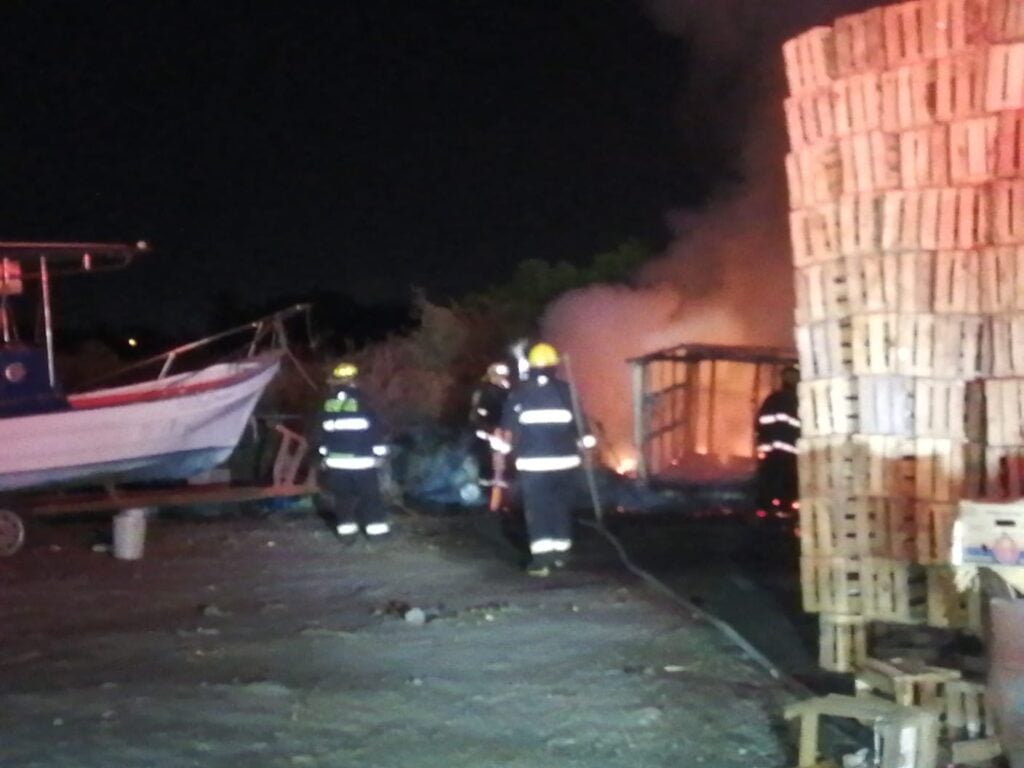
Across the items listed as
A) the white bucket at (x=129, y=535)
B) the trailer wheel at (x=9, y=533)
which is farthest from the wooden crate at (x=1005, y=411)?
the trailer wheel at (x=9, y=533)

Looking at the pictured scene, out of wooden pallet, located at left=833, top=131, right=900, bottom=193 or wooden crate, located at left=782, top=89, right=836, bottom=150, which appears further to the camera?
wooden crate, located at left=782, top=89, right=836, bottom=150

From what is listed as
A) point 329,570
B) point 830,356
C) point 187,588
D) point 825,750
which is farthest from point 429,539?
point 825,750

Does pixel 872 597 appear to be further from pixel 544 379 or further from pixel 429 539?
pixel 429 539

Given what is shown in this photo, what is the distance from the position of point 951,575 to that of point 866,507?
67 centimetres

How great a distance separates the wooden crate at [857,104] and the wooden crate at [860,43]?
0.18ft

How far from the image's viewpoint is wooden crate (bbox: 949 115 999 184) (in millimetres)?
7652

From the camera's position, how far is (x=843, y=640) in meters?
8.49

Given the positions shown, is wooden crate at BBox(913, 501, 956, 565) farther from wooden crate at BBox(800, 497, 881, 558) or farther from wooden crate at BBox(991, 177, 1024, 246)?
wooden crate at BBox(991, 177, 1024, 246)

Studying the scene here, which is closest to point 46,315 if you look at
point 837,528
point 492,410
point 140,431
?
point 140,431

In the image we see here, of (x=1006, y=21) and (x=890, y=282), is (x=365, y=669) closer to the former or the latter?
(x=890, y=282)

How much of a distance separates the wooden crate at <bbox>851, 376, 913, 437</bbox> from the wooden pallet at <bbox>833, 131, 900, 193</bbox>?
3.45 ft

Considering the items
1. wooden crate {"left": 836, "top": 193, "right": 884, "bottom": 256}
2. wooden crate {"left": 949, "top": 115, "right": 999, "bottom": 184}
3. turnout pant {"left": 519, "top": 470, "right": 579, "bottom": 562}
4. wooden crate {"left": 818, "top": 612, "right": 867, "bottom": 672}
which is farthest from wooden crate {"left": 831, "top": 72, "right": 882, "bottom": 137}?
turnout pant {"left": 519, "top": 470, "right": 579, "bottom": 562}

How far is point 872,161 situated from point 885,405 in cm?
134

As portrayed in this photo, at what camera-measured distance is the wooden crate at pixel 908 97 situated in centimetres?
795
